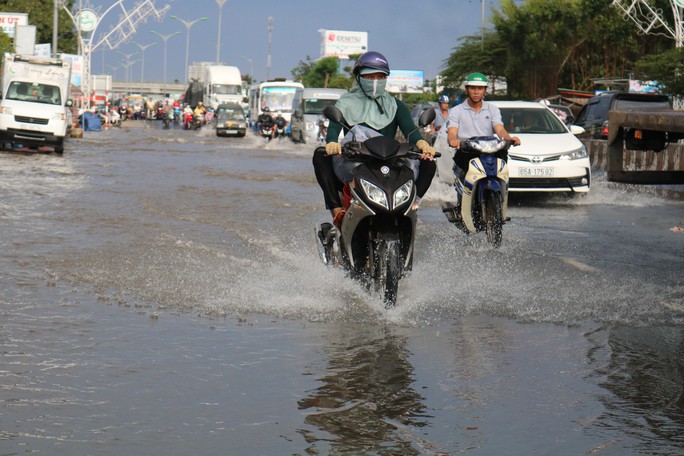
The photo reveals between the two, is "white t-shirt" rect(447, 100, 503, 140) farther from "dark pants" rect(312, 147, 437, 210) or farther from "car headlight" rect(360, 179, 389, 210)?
"car headlight" rect(360, 179, 389, 210)

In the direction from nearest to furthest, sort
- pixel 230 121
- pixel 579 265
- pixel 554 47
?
pixel 579 265
pixel 230 121
pixel 554 47

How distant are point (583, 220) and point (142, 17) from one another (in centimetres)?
7524

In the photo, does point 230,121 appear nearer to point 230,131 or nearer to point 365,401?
point 230,131

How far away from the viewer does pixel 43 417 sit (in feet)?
16.5

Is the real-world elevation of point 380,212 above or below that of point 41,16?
below

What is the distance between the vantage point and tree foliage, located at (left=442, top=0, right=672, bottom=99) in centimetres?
5762

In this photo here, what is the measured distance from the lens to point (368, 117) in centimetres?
853

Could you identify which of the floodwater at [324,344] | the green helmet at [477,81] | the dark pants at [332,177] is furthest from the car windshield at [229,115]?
the dark pants at [332,177]

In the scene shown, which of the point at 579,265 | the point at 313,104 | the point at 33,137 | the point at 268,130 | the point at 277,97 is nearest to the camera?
the point at 579,265

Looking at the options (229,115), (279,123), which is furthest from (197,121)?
(279,123)

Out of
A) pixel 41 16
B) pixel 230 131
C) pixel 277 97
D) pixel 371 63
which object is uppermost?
pixel 41 16

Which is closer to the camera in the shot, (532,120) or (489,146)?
(489,146)

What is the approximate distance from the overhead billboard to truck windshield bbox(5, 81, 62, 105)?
121785mm

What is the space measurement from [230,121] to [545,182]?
4168cm
